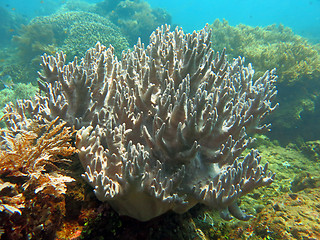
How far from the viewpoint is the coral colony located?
201 cm

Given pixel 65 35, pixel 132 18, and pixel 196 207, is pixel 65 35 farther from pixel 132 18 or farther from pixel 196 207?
pixel 196 207

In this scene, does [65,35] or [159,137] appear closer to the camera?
[159,137]

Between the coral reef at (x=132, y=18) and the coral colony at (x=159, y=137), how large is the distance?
18.6 metres

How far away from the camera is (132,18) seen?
20531 millimetres

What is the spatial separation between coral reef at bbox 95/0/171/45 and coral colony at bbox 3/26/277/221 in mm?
18578

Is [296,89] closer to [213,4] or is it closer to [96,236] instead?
[96,236]

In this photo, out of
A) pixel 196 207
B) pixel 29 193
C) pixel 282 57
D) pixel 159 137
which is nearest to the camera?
pixel 29 193

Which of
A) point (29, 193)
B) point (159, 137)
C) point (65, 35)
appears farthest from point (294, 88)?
point (65, 35)

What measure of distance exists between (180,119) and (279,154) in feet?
20.4

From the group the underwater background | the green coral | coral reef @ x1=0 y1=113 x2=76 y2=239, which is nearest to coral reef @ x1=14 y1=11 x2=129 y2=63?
the underwater background

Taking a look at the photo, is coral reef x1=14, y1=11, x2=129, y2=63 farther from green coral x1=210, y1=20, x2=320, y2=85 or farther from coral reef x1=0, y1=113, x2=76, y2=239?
coral reef x1=0, y1=113, x2=76, y2=239

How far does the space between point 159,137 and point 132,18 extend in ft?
72.8

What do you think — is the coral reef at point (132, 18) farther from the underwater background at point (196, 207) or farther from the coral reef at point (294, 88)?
the coral reef at point (294, 88)

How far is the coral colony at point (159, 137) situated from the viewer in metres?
2.01
